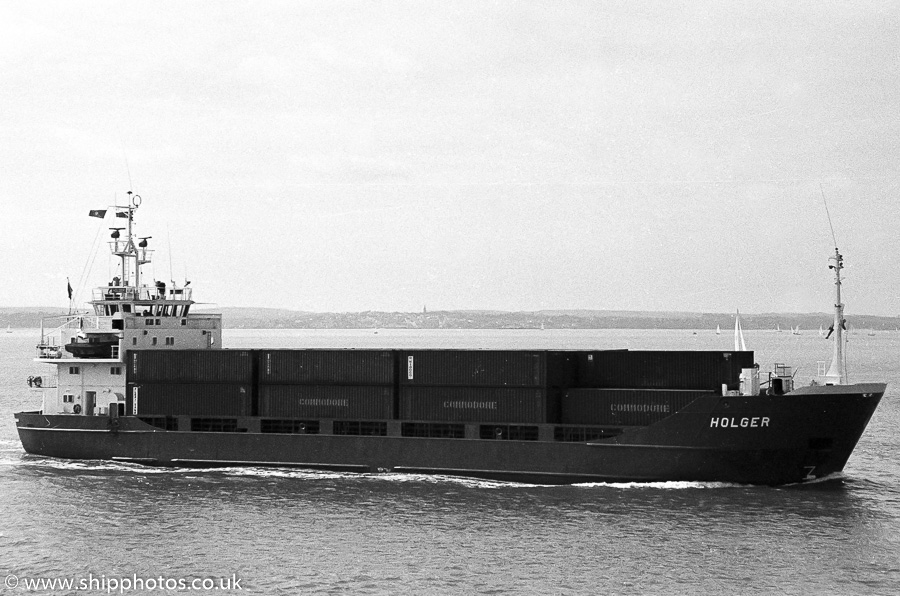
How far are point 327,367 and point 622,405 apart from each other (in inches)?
473

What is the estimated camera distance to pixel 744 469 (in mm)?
34594

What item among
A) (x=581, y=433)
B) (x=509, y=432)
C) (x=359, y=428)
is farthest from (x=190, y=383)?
(x=581, y=433)

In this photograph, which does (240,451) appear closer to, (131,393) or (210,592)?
(131,393)

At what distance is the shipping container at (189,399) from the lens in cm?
4056

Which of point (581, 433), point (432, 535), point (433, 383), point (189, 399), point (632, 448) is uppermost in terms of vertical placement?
point (433, 383)

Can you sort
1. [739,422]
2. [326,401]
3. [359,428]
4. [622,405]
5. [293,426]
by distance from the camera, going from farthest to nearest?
1. [293,426]
2. [326,401]
3. [359,428]
4. [622,405]
5. [739,422]

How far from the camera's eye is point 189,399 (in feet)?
135

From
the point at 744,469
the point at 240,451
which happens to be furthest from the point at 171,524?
the point at 744,469

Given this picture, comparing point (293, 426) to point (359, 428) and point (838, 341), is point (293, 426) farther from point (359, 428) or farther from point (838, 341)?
point (838, 341)

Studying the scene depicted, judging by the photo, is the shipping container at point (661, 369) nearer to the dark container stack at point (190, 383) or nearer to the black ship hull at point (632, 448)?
the black ship hull at point (632, 448)

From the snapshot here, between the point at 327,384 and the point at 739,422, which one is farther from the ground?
the point at 327,384

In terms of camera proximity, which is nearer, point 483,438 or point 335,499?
point 335,499

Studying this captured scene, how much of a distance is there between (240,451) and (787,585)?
75.5 ft

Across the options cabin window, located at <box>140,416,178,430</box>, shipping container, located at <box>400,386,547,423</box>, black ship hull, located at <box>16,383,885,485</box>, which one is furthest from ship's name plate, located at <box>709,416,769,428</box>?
cabin window, located at <box>140,416,178,430</box>
